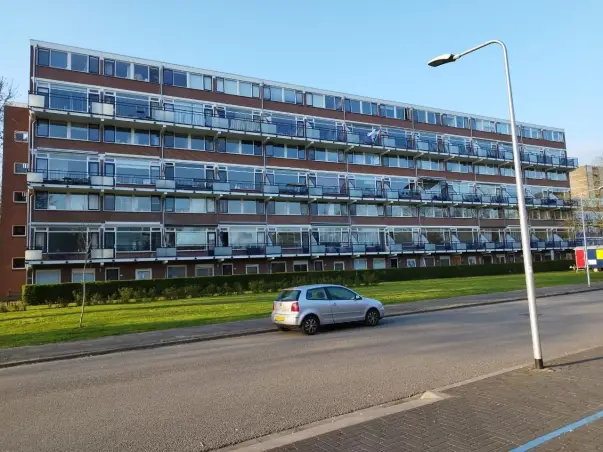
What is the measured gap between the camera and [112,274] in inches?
1399

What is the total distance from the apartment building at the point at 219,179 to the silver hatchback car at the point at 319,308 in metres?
19.4

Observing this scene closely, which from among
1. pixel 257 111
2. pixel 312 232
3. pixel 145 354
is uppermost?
pixel 257 111

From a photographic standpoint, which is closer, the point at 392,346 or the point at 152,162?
the point at 392,346

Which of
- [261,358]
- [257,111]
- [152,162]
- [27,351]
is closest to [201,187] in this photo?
[152,162]

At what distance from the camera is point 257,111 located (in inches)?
1719

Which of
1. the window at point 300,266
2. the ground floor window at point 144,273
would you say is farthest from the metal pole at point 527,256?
the window at point 300,266

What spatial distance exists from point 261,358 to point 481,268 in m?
44.7

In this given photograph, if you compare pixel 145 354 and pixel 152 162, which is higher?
pixel 152 162

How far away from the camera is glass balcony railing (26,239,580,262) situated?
112 ft

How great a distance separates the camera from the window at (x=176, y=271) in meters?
37.8

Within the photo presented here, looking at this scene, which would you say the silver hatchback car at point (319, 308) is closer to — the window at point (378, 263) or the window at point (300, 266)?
the window at point (300, 266)

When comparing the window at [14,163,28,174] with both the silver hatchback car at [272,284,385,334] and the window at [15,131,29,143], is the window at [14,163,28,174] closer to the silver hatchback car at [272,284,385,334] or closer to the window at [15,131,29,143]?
the window at [15,131,29,143]

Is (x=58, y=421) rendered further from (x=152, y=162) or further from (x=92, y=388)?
(x=152, y=162)

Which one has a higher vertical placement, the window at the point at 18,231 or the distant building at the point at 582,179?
the distant building at the point at 582,179
